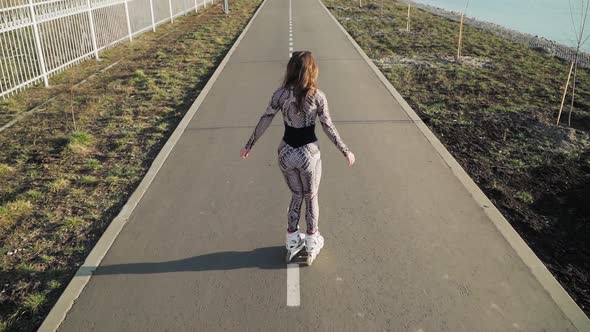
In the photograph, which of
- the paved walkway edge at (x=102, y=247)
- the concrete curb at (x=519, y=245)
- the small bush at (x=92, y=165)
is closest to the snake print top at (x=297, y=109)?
the paved walkway edge at (x=102, y=247)

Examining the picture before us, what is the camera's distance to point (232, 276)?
4.42 m

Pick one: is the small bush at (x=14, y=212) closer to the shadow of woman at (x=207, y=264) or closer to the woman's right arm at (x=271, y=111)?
the shadow of woman at (x=207, y=264)

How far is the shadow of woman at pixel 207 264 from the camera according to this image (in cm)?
451

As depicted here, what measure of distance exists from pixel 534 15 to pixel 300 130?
3336 cm

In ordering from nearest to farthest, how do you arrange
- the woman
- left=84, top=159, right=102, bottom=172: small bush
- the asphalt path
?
the asphalt path, the woman, left=84, top=159, right=102, bottom=172: small bush

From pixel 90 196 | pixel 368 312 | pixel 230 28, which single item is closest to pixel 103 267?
pixel 90 196

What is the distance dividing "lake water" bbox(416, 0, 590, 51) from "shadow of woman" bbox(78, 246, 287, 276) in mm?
21040

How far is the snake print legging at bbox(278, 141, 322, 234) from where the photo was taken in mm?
4258

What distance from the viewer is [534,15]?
105ft

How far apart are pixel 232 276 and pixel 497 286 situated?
92.7 inches

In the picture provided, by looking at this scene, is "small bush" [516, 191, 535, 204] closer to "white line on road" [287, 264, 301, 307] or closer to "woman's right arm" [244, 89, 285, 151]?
"white line on road" [287, 264, 301, 307]

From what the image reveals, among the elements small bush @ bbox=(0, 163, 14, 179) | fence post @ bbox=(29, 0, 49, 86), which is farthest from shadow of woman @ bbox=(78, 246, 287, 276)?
fence post @ bbox=(29, 0, 49, 86)

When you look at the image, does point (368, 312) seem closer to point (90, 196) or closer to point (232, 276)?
point (232, 276)

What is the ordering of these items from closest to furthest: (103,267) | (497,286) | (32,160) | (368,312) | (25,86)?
(368,312), (497,286), (103,267), (32,160), (25,86)
